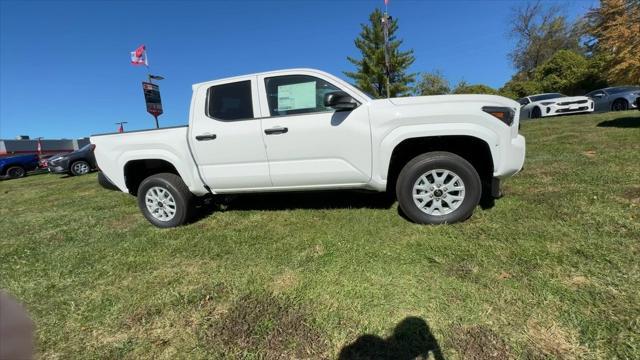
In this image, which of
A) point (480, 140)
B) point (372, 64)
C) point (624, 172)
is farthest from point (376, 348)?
point (372, 64)

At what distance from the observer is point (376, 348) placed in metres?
1.95

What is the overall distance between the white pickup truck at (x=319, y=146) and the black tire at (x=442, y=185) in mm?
10

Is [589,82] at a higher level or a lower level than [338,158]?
higher

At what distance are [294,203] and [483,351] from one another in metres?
3.45

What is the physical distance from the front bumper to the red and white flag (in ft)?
58.3

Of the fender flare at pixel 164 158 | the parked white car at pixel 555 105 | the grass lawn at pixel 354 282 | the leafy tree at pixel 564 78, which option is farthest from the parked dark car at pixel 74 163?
the leafy tree at pixel 564 78

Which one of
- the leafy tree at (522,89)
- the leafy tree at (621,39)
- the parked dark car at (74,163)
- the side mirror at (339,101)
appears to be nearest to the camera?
the side mirror at (339,101)

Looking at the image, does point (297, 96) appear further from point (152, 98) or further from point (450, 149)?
point (152, 98)

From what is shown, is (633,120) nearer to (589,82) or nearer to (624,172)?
(624,172)

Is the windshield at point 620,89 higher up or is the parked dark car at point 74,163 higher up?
the windshield at point 620,89

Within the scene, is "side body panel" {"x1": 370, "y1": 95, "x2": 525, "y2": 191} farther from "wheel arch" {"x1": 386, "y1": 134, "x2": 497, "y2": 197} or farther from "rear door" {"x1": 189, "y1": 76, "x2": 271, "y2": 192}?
"rear door" {"x1": 189, "y1": 76, "x2": 271, "y2": 192}

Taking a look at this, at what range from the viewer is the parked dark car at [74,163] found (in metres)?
13.8

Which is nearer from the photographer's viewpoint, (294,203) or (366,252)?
(366,252)

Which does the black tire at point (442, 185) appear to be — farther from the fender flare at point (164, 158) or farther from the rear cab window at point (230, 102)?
the fender flare at point (164, 158)
